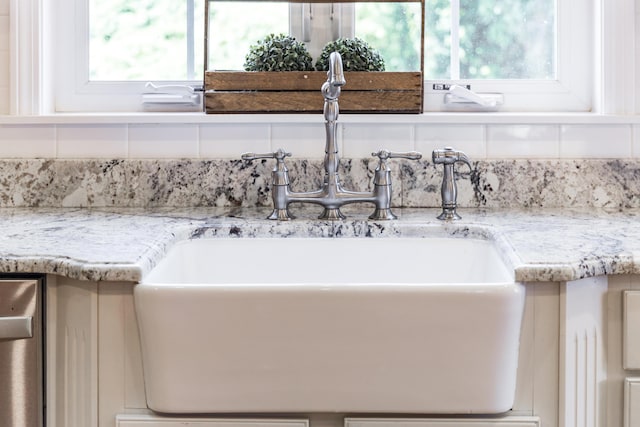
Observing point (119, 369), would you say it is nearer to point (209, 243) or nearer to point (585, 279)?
point (209, 243)

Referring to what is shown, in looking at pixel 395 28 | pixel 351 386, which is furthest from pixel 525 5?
pixel 351 386

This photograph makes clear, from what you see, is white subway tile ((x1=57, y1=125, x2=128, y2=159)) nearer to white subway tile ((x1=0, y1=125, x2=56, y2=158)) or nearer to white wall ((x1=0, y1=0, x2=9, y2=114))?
white subway tile ((x1=0, y1=125, x2=56, y2=158))

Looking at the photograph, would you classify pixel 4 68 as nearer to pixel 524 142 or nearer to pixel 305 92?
pixel 305 92

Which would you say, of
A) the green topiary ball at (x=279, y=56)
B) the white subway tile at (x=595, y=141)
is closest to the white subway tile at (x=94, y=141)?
the green topiary ball at (x=279, y=56)

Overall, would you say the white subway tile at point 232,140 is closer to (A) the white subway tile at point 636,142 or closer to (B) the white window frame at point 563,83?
(B) the white window frame at point 563,83

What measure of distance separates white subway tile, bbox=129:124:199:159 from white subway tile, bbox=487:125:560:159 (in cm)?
69

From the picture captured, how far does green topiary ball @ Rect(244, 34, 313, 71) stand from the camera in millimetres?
1763

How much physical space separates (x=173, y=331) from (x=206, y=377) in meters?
0.08

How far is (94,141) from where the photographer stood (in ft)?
5.87

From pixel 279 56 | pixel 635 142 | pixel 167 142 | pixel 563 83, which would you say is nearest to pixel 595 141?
pixel 635 142

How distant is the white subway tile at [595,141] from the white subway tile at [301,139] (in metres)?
0.56

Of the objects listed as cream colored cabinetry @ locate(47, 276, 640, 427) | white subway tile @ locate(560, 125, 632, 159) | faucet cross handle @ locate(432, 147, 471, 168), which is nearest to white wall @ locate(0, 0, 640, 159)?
white subway tile @ locate(560, 125, 632, 159)

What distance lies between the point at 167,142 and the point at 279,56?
326mm

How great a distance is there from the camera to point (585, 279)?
1105mm
